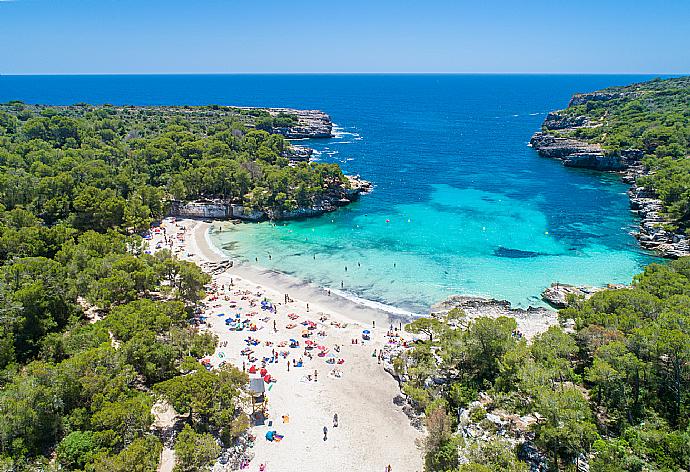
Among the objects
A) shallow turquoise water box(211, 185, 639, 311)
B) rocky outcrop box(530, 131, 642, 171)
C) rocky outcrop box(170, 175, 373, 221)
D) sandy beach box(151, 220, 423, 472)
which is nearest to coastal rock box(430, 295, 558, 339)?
shallow turquoise water box(211, 185, 639, 311)

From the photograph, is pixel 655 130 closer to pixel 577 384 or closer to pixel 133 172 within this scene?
pixel 577 384

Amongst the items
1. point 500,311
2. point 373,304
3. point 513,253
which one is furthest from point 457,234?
point 373,304

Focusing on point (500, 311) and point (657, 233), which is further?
point (657, 233)

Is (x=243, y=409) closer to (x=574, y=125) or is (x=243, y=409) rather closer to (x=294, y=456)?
(x=294, y=456)

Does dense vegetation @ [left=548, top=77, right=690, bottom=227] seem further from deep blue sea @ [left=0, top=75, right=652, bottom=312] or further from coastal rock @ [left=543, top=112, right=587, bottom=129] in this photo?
deep blue sea @ [left=0, top=75, right=652, bottom=312]

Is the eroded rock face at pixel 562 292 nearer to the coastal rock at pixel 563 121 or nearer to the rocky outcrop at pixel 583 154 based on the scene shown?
the rocky outcrop at pixel 583 154

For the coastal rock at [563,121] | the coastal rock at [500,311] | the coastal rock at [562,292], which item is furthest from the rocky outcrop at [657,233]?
the coastal rock at [563,121]
